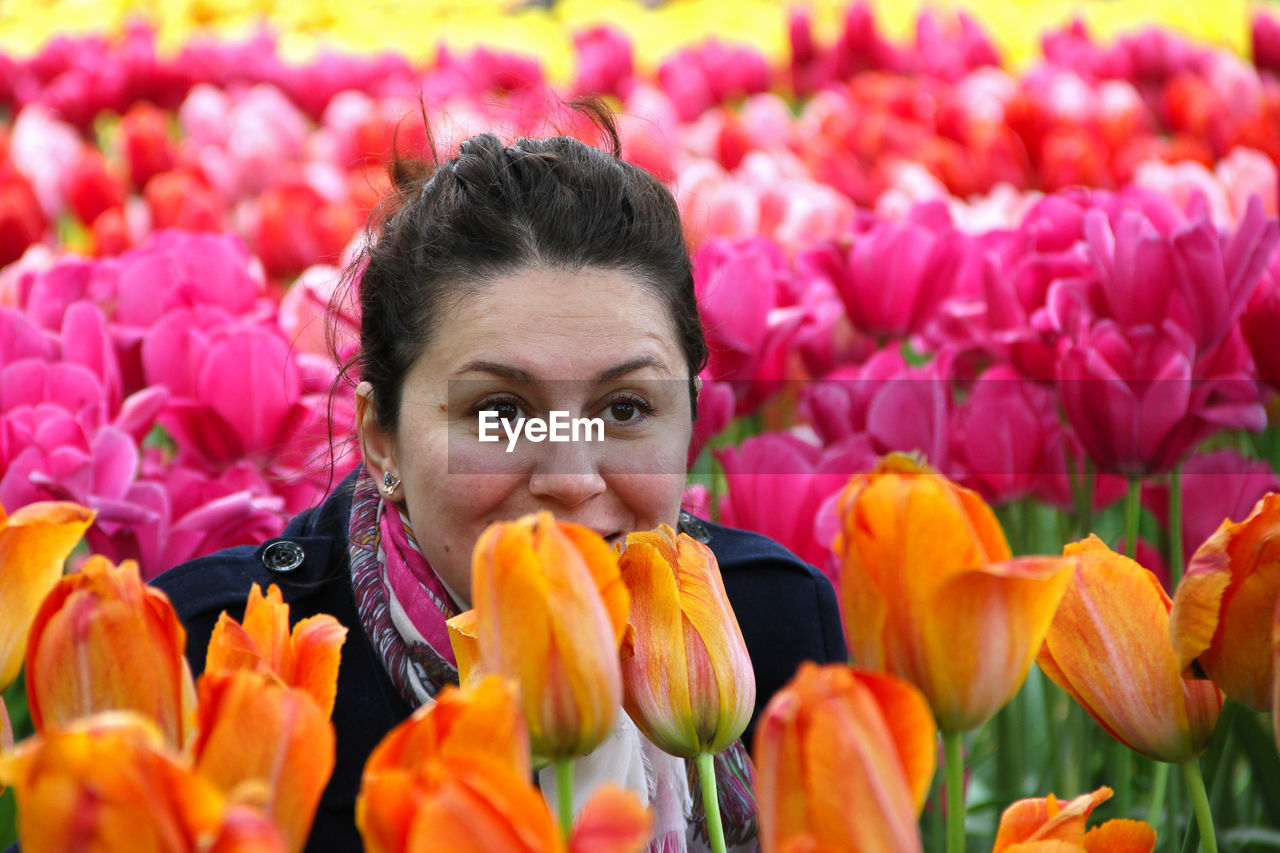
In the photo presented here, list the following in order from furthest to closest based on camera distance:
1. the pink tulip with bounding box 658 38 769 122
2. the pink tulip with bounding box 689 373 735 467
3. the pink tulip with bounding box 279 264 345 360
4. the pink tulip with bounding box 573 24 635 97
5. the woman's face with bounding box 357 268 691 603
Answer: the pink tulip with bounding box 573 24 635 97 < the pink tulip with bounding box 658 38 769 122 < the pink tulip with bounding box 279 264 345 360 < the pink tulip with bounding box 689 373 735 467 < the woman's face with bounding box 357 268 691 603

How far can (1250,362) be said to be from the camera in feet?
5.65

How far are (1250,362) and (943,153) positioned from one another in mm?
1628

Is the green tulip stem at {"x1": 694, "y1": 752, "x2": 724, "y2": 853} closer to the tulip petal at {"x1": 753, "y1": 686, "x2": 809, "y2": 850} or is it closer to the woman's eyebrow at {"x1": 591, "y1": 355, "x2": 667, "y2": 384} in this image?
the tulip petal at {"x1": 753, "y1": 686, "x2": 809, "y2": 850}

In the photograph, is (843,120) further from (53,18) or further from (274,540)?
(53,18)

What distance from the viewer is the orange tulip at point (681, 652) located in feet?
2.49

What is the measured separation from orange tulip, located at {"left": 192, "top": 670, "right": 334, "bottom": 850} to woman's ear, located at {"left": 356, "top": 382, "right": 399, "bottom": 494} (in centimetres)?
89

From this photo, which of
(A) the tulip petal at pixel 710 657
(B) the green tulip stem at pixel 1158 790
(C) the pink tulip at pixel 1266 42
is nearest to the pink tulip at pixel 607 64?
(C) the pink tulip at pixel 1266 42

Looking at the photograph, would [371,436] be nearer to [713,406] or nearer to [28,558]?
[713,406]

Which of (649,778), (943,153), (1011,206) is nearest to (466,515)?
(649,778)

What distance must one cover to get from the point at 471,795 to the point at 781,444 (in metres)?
1.13

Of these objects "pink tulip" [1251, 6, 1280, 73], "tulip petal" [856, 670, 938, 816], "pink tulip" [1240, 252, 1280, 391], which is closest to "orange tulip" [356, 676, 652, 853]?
"tulip petal" [856, 670, 938, 816]

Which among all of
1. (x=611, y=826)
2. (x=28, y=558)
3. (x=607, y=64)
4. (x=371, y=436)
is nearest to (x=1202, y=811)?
(x=611, y=826)

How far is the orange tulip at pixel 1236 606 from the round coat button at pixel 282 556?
100 centimetres

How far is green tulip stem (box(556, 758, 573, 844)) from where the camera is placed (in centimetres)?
65
